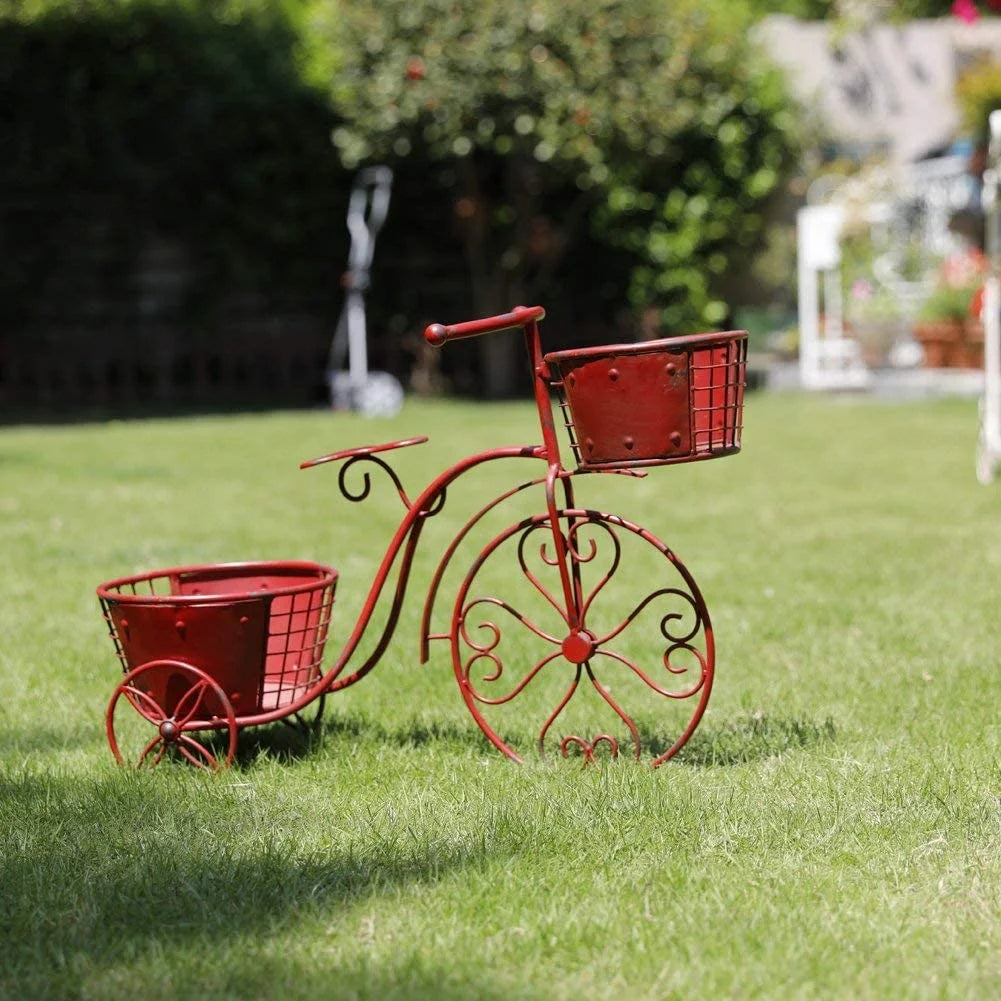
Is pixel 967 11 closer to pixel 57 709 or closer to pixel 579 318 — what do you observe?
pixel 579 318

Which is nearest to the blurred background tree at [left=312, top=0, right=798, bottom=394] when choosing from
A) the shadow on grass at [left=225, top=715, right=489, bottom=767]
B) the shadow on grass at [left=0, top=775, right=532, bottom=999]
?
the shadow on grass at [left=225, top=715, right=489, bottom=767]

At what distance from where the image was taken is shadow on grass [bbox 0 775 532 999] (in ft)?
7.38

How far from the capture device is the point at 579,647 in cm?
327

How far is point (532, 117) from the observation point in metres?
13.2

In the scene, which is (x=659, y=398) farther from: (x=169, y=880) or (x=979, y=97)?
(x=979, y=97)

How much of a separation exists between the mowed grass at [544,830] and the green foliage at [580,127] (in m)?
8.18

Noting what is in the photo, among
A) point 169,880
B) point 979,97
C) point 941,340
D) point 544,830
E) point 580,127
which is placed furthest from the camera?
point 979,97

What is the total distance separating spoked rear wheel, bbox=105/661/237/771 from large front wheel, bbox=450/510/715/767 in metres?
0.50

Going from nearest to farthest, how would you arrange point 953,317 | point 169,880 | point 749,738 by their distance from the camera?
point 169,880, point 749,738, point 953,317

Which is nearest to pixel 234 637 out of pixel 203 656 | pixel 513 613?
pixel 203 656

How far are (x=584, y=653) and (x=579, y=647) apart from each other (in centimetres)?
2

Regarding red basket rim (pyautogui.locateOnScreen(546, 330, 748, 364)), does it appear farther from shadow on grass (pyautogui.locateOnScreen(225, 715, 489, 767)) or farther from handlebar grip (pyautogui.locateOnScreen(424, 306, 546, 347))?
shadow on grass (pyautogui.locateOnScreen(225, 715, 489, 767))

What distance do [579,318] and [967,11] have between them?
16.8ft

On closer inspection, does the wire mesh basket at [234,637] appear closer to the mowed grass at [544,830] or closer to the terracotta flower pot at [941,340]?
the mowed grass at [544,830]
